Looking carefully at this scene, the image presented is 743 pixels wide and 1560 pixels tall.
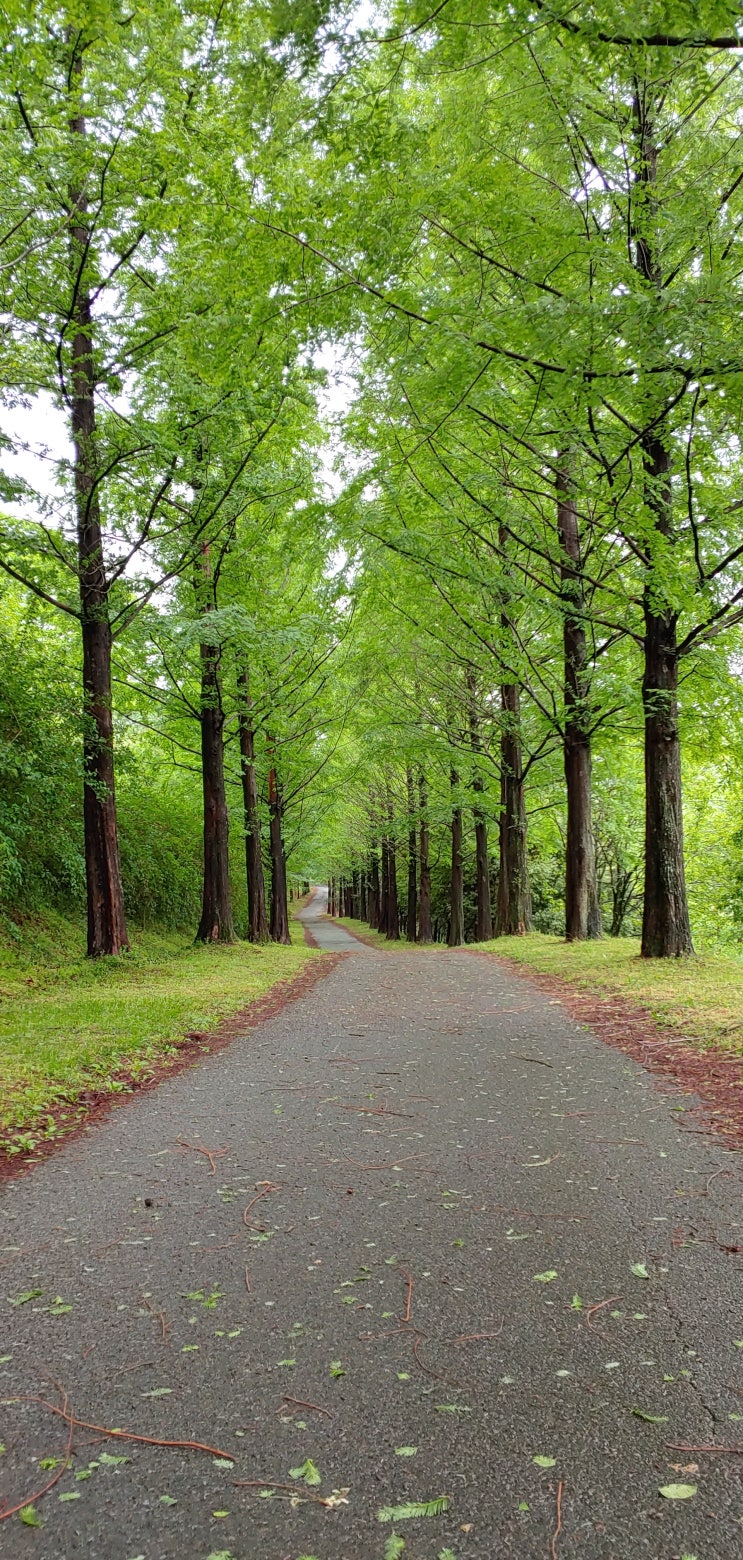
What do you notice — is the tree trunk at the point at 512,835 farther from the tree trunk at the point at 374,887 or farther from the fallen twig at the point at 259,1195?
→ the tree trunk at the point at 374,887

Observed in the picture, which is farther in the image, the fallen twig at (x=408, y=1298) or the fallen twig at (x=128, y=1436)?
the fallen twig at (x=408, y=1298)

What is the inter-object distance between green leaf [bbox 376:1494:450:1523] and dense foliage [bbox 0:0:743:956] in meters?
5.76

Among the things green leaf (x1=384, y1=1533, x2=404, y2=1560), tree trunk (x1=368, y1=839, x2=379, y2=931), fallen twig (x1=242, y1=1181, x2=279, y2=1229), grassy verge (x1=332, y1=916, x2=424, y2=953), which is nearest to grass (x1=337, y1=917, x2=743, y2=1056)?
fallen twig (x1=242, y1=1181, x2=279, y2=1229)

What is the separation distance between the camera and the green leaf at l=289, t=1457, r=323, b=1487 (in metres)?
1.72

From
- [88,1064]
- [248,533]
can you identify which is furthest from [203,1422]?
[248,533]

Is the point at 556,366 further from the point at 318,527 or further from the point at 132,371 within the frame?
the point at 132,371

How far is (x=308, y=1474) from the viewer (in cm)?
173

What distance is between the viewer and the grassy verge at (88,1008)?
474 cm

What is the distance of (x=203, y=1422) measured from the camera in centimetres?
191

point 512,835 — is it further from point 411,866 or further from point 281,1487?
point 281,1487

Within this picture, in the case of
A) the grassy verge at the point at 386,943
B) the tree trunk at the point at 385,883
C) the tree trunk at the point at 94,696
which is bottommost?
the grassy verge at the point at 386,943

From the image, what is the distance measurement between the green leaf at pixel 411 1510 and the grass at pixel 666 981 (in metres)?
4.46

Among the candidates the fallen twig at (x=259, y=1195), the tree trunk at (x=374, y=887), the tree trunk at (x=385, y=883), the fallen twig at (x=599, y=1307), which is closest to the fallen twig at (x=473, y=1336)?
the fallen twig at (x=599, y=1307)

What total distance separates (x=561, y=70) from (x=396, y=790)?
22.4m
